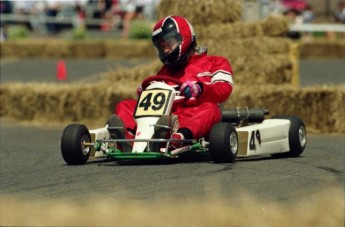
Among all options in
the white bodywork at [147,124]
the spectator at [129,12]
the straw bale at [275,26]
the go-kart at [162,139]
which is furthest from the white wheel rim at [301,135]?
the spectator at [129,12]

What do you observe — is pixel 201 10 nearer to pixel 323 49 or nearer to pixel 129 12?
pixel 323 49

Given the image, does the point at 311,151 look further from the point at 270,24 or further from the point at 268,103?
the point at 270,24

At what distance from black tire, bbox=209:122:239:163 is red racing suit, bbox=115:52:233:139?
0.81ft

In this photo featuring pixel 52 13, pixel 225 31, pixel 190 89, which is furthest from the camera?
pixel 52 13

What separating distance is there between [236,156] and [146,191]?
2082 millimetres

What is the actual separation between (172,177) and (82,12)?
101 feet

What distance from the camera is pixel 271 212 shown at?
616 cm

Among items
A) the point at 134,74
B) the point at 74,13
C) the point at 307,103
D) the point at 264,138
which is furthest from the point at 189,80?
the point at 74,13

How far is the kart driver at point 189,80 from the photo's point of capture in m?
9.34

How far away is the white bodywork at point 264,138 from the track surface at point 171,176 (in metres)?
0.10

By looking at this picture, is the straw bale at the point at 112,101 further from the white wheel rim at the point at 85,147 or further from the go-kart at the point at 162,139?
the white wheel rim at the point at 85,147

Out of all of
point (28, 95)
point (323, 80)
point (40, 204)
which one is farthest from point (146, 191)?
point (323, 80)

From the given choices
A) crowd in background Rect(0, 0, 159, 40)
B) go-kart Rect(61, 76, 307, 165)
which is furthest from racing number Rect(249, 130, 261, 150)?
crowd in background Rect(0, 0, 159, 40)

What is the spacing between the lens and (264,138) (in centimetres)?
998
